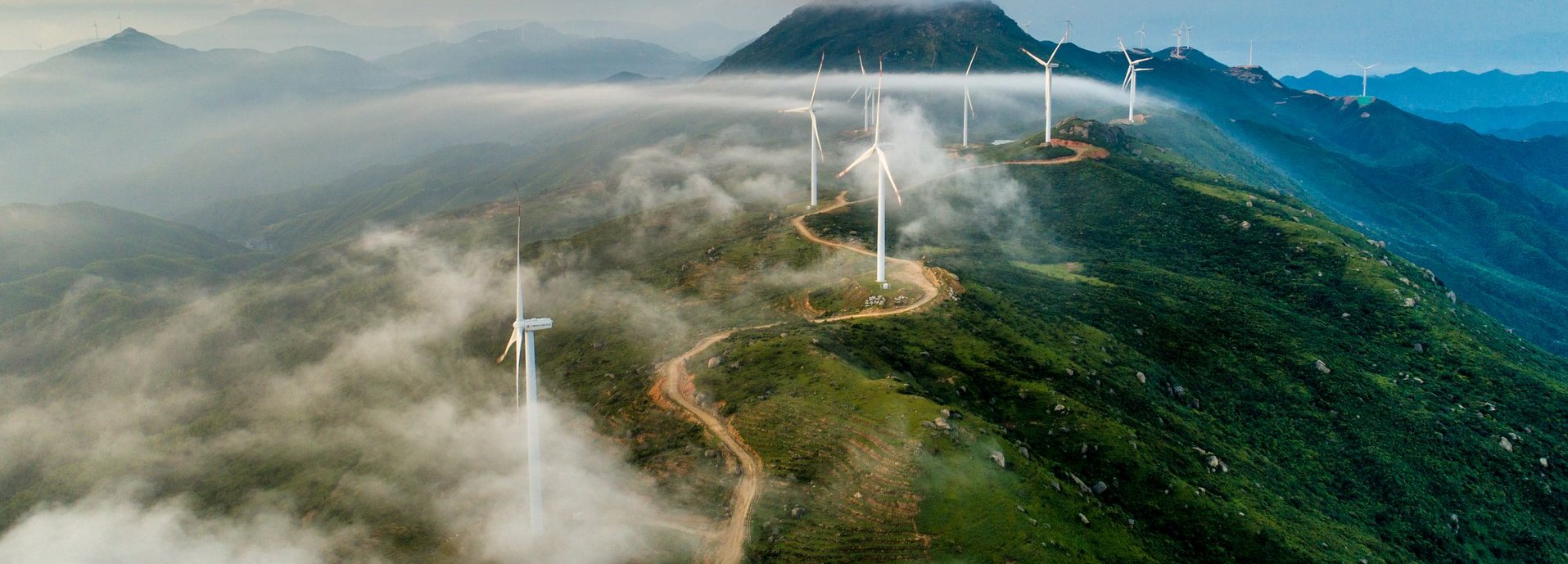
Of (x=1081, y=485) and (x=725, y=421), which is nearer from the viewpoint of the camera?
(x=1081, y=485)

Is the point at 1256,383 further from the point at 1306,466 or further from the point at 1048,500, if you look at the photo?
the point at 1048,500

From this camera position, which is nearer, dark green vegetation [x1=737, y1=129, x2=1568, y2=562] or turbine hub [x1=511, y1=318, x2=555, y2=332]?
turbine hub [x1=511, y1=318, x2=555, y2=332]

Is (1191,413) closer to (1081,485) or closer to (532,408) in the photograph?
(1081,485)

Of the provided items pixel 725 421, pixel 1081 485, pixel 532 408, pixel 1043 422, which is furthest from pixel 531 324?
pixel 1043 422

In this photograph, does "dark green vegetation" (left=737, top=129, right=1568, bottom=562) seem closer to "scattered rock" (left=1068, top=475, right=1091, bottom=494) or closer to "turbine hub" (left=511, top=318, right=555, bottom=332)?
"scattered rock" (left=1068, top=475, right=1091, bottom=494)

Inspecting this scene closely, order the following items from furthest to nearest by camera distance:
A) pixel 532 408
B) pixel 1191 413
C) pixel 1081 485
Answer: pixel 1191 413 < pixel 1081 485 < pixel 532 408

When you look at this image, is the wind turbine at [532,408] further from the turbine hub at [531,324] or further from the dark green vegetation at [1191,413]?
the dark green vegetation at [1191,413]

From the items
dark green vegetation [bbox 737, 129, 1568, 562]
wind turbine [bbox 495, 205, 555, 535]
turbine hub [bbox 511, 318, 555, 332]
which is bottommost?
dark green vegetation [bbox 737, 129, 1568, 562]

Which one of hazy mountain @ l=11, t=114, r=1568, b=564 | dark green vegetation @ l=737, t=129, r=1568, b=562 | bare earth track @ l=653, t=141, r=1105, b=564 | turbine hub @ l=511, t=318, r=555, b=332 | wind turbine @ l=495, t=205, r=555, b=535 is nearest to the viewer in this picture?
turbine hub @ l=511, t=318, r=555, b=332

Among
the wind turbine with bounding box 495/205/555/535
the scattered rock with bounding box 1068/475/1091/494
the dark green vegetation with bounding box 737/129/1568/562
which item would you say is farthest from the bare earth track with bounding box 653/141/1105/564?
the scattered rock with bounding box 1068/475/1091/494
